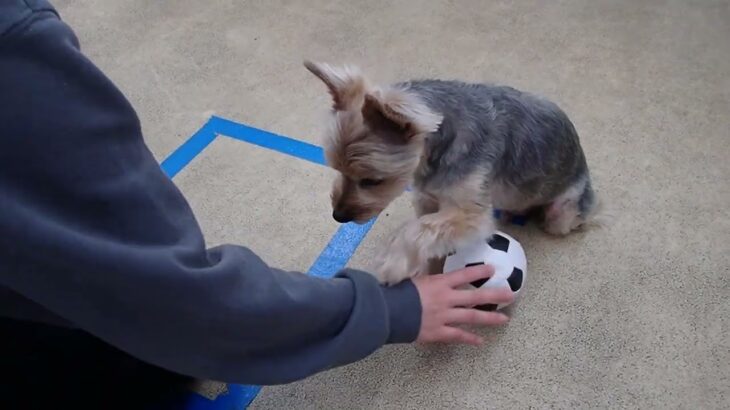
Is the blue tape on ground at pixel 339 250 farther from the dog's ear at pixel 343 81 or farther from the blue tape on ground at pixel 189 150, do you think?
the blue tape on ground at pixel 189 150

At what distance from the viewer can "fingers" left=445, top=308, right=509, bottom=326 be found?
45.7 inches

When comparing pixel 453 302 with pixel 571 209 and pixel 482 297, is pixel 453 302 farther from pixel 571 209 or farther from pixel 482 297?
pixel 571 209

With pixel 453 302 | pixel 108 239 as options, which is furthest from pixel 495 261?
pixel 108 239

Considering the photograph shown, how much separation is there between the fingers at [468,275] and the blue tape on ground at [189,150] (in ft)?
3.12

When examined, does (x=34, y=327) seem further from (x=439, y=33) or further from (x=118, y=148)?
(x=439, y=33)

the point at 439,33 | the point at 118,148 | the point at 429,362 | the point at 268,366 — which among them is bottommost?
the point at 429,362

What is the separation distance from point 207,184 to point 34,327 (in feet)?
2.62

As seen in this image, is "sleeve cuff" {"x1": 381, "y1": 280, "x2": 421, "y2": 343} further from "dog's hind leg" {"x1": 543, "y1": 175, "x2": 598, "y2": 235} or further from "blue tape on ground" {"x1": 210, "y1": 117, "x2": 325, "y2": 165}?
"blue tape on ground" {"x1": 210, "y1": 117, "x2": 325, "y2": 165}

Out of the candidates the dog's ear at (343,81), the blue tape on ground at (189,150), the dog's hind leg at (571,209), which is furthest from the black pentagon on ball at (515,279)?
the blue tape on ground at (189,150)

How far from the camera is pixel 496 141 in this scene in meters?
1.26

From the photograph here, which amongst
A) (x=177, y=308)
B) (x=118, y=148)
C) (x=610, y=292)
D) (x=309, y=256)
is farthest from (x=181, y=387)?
(x=610, y=292)

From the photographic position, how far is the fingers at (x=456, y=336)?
116 cm

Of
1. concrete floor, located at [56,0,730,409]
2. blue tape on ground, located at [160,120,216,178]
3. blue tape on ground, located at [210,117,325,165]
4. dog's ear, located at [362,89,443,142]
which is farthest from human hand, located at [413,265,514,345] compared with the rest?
blue tape on ground, located at [160,120,216,178]

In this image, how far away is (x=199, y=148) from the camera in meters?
1.85
